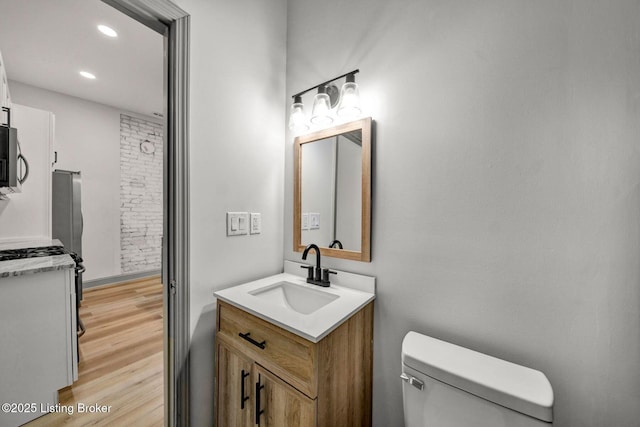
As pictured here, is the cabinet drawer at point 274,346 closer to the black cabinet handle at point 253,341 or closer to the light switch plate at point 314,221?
the black cabinet handle at point 253,341

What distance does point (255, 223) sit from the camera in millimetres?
1437

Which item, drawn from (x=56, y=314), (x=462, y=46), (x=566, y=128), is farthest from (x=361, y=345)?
(x=56, y=314)

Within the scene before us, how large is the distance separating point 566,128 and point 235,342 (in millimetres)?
1476

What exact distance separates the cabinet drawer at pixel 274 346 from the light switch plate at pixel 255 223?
1.42 ft

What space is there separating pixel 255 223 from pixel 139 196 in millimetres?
3736

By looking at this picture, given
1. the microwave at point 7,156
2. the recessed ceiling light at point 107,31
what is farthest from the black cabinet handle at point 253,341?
the recessed ceiling light at point 107,31

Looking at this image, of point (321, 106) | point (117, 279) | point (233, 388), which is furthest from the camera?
point (117, 279)

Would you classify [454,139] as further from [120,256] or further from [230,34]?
[120,256]

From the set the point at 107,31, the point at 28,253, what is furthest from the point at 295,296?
the point at 107,31

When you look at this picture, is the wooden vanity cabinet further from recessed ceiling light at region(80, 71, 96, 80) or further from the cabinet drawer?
recessed ceiling light at region(80, 71, 96, 80)

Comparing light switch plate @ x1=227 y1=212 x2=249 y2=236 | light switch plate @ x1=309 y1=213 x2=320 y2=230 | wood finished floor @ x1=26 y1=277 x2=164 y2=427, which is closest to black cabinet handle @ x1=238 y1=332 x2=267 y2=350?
light switch plate @ x1=227 y1=212 x2=249 y2=236

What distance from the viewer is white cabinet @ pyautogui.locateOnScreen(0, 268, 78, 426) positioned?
1.39 meters

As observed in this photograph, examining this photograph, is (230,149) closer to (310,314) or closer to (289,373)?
(310,314)

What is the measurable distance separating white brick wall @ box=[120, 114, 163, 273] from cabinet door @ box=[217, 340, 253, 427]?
3822 mm
